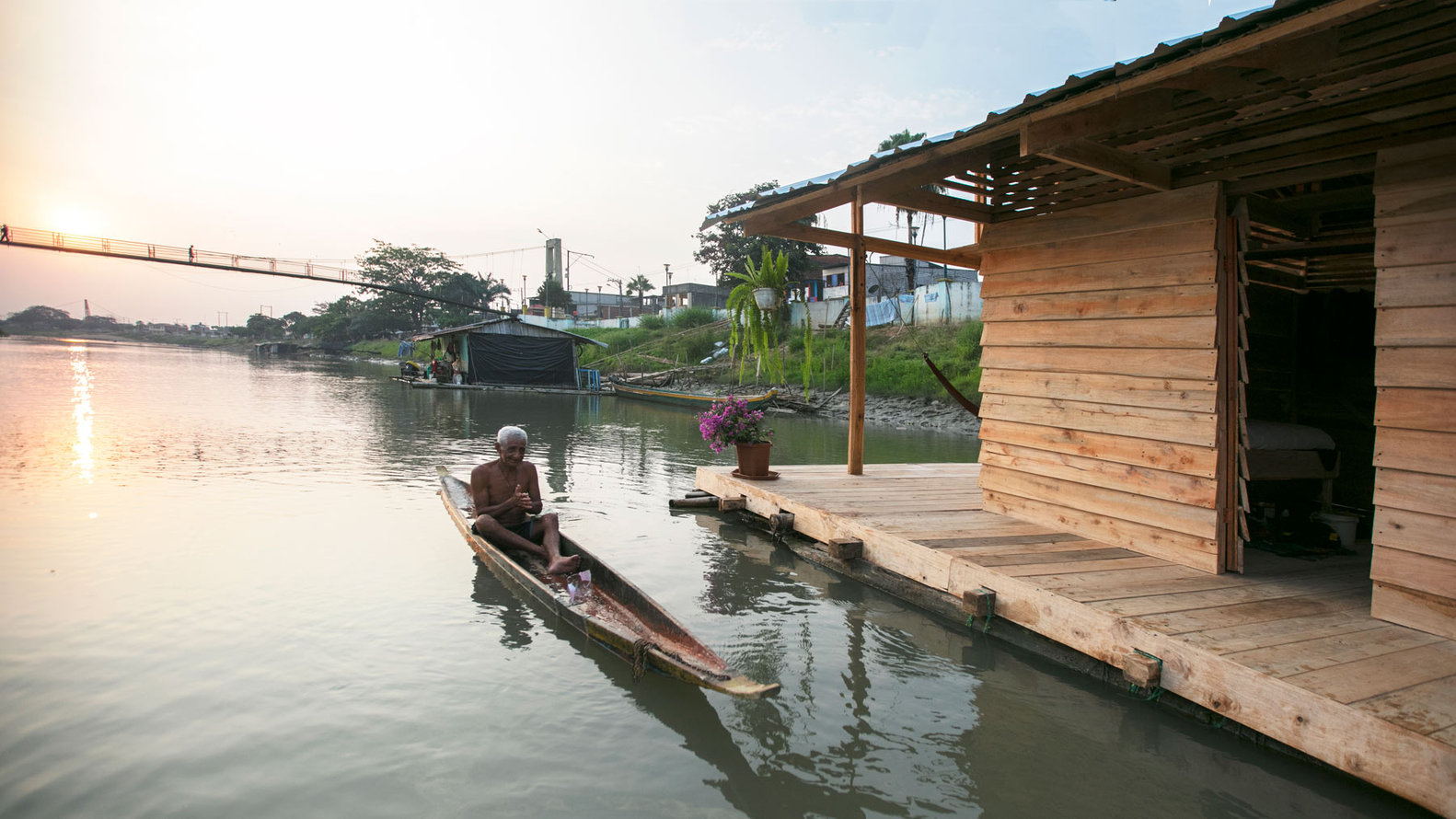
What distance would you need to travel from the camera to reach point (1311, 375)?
20.4ft

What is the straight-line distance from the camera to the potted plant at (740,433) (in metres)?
8.41

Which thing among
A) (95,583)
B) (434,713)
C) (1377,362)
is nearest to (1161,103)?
(1377,362)

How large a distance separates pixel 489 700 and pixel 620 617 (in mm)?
957

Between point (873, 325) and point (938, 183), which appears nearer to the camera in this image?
point (938, 183)

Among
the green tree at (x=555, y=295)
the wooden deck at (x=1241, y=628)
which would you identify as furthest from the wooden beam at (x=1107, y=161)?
the green tree at (x=555, y=295)

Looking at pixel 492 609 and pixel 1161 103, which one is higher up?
pixel 1161 103

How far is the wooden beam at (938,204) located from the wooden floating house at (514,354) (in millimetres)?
27799

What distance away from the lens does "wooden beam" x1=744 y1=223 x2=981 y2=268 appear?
713 centimetres

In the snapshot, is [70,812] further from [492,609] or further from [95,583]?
[95,583]

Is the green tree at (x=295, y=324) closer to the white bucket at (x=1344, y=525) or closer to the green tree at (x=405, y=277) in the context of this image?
the green tree at (x=405, y=277)

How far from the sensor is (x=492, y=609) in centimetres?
573

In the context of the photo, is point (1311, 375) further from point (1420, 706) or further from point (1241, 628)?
point (1420, 706)

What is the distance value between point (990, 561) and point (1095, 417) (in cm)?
138

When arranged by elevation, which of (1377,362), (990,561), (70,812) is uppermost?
(1377,362)
